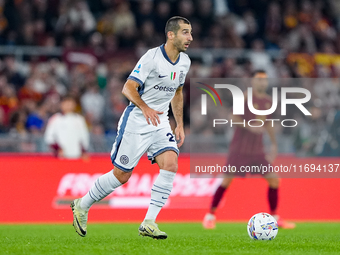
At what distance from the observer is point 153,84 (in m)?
6.52

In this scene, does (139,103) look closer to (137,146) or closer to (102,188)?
(137,146)

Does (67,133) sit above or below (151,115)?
below

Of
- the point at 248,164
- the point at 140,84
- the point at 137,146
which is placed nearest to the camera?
the point at 140,84

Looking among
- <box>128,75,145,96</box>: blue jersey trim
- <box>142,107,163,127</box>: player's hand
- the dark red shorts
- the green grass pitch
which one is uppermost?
<box>128,75,145,96</box>: blue jersey trim

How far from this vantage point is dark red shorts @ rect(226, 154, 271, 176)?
8.99 m

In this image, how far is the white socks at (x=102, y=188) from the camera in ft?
21.5

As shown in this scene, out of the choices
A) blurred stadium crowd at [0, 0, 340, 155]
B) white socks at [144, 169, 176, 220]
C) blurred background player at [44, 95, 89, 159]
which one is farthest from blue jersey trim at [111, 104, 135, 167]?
blurred stadium crowd at [0, 0, 340, 155]

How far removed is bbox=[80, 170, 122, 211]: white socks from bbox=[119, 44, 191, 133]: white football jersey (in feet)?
1.92

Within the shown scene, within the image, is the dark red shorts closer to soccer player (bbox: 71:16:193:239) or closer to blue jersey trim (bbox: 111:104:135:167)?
soccer player (bbox: 71:16:193:239)

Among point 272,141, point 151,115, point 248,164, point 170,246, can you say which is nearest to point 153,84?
point 151,115

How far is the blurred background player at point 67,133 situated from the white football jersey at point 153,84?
5076 mm

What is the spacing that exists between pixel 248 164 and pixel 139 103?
3.27m

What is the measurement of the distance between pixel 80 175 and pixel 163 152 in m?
4.73

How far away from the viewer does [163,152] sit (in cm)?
652
